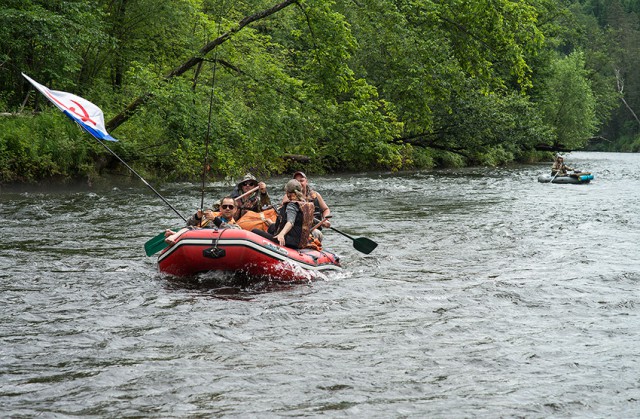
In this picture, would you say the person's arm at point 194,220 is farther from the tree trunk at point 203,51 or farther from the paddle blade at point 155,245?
the tree trunk at point 203,51

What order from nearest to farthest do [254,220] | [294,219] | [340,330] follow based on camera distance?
[340,330] → [294,219] → [254,220]

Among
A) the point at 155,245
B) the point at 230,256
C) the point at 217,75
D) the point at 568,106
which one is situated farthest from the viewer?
the point at 568,106

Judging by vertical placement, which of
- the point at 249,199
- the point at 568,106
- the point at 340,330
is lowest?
the point at 340,330

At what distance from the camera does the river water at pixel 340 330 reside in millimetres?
5641

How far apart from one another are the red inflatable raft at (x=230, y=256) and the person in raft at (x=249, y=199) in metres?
2.18

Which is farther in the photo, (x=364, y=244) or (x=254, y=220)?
(x=364, y=244)

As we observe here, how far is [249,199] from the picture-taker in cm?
1268

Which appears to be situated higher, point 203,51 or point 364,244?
point 203,51

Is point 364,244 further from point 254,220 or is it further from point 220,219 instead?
point 220,219

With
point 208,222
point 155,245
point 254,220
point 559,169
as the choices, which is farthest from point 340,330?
point 559,169

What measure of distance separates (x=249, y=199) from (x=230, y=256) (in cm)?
304

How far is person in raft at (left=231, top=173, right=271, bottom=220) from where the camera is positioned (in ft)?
40.8

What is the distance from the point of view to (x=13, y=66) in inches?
839

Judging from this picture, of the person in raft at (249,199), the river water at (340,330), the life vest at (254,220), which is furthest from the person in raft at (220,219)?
the person in raft at (249,199)
